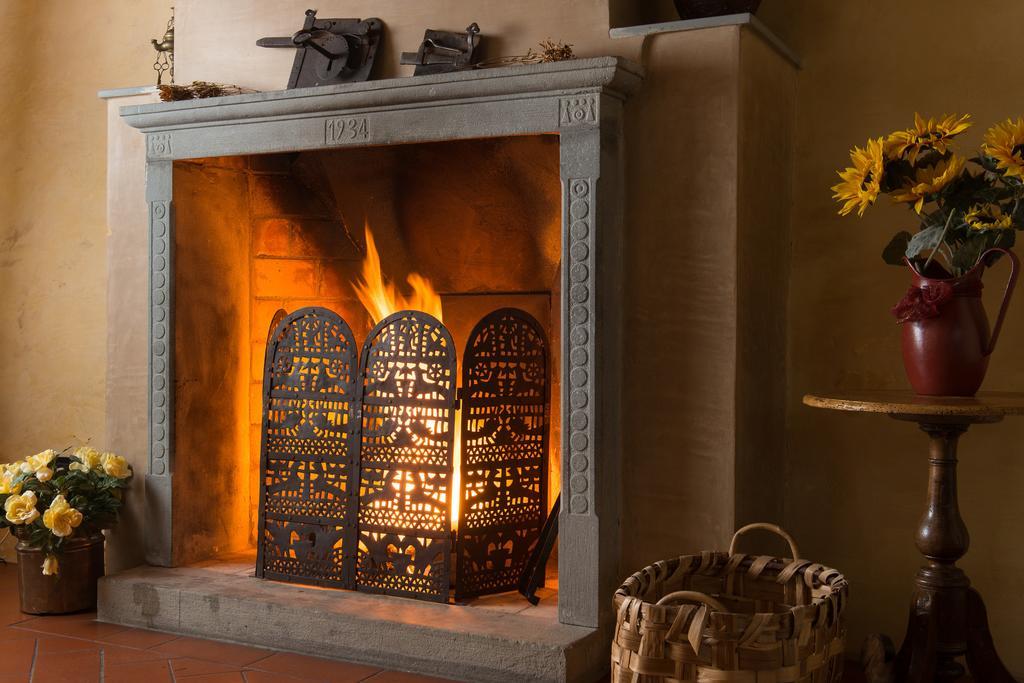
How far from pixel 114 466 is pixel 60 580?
427 millimetres

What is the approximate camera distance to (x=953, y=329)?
9.29ft

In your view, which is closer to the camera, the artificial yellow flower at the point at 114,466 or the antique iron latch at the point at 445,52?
the antique iron latch at the point at 445,52

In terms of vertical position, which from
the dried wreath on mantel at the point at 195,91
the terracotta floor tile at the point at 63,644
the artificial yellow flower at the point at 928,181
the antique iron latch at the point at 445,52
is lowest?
the terracotta floor tile at the point at 63,644

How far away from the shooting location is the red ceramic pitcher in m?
2.83

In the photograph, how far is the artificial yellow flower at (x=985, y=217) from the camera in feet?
9.03

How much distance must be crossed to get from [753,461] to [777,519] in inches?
12.7

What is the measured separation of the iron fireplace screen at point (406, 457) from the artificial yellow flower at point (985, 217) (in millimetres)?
1372

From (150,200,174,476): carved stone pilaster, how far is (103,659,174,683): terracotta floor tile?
0.77 meters

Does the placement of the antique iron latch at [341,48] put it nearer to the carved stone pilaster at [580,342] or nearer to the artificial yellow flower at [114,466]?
the carved stone pilaster at [580,342]

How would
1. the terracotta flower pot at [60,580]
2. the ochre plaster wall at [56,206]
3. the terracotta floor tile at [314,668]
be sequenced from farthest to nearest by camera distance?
the ochre plaster wall at [56,206], the terracotta flower pot at [60,580], the terracotta floor tile at [314,668]

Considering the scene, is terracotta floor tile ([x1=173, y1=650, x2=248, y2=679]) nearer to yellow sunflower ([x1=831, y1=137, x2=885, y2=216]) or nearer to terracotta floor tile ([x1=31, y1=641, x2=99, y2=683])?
terracotta floor tile ([x1=31, y1=641, x2=99, y2=683])

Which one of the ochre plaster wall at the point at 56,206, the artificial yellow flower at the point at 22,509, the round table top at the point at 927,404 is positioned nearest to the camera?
the round table top at the point at 927,404

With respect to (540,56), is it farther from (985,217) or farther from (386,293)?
(985,217)

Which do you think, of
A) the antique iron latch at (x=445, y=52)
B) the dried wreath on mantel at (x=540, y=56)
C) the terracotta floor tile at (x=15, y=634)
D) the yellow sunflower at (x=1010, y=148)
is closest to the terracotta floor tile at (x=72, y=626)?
the terracotta floor tile at (x=15, y=634)
